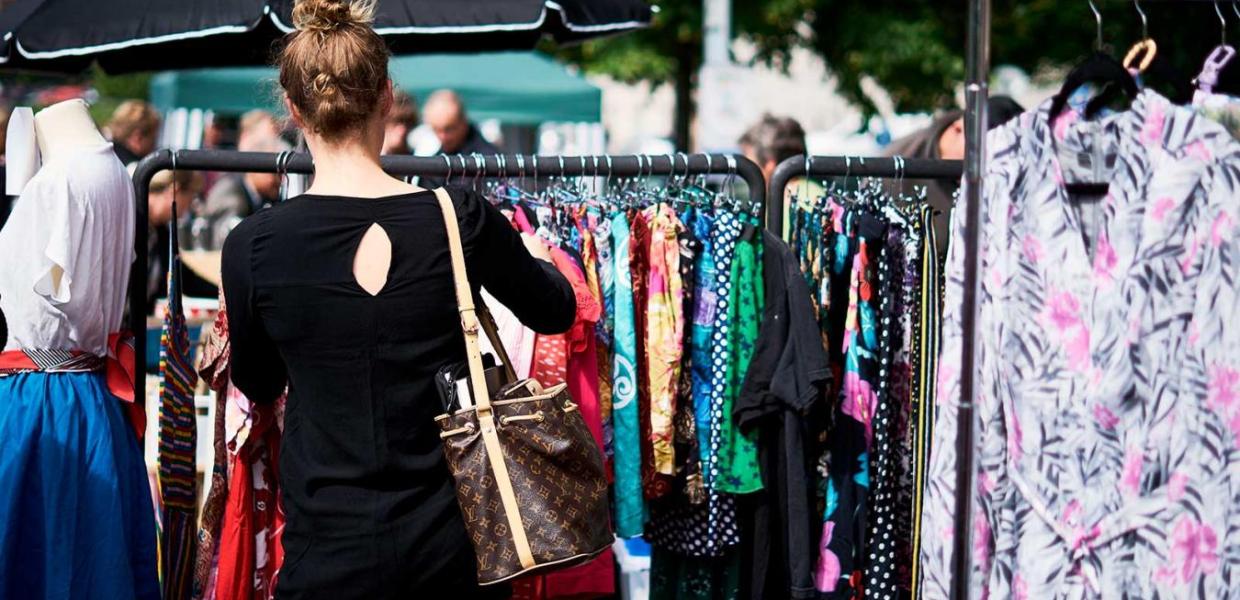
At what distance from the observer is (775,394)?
136 inches

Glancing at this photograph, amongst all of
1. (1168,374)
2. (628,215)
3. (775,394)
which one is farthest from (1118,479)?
(628,215)

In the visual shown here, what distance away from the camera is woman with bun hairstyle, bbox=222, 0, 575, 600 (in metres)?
2.45

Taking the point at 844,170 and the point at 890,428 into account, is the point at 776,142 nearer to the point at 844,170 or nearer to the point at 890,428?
the point at 844,170

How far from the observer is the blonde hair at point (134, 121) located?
7.43 metres

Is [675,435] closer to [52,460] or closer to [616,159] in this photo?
[616,159]

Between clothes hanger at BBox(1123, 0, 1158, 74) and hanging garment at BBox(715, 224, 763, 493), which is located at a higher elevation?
clothes hanger at BBox(1123, 0, 1158, 74)

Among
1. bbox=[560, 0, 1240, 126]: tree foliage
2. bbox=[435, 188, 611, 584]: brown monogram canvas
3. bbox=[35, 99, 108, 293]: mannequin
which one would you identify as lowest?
bbox=[435, 188, 611, 584]: brown monogram canvas

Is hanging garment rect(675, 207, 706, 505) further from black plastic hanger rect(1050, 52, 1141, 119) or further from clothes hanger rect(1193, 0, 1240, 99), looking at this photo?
clothes hanger rect(1193, 0, 1240, 99)

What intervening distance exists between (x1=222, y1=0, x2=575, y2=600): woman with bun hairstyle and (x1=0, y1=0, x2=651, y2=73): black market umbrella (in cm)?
216

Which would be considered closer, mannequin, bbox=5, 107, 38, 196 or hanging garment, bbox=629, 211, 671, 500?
mannequin, bbox=5, 107, 38, 196

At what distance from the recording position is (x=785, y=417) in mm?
3494

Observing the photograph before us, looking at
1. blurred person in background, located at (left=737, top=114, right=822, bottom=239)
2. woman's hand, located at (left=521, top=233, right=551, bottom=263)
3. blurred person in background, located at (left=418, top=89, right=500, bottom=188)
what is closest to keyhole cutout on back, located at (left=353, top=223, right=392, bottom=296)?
woman's hand, located at (left=521, top=233, right=551, bottom=263)

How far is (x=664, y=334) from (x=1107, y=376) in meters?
1.29

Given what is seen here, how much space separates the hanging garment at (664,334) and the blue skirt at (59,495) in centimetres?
140
